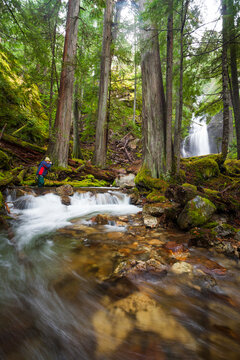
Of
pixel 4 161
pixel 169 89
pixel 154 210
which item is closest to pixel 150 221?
pixel 154 210

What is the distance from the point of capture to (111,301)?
6.15ft

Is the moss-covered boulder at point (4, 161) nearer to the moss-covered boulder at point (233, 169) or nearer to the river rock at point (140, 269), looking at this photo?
the river rock at point (140, 269)

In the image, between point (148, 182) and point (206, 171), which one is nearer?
point (148, 182)

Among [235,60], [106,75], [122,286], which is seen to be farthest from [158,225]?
[106,75]

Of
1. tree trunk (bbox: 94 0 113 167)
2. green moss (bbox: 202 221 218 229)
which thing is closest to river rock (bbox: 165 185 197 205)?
green moss (bbox: 202 221 218 229)

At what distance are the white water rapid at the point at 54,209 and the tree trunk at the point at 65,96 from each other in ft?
9.58

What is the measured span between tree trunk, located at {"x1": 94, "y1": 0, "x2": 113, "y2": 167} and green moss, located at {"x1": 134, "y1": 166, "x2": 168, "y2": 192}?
4.90 metres

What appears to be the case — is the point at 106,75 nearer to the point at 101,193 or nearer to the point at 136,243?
the point at 101,193

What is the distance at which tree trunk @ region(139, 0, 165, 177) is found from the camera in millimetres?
6629

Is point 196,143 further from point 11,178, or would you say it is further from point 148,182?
point 11,178

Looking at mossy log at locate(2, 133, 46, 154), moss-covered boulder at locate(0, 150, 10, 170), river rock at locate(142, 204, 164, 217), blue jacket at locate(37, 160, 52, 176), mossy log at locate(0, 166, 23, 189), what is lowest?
river rock at locate(142, 204, 164, 217)

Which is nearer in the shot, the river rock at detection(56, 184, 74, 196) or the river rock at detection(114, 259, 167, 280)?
the river rock at detection(114, 259, 167, 280)

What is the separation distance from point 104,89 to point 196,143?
1488 cm

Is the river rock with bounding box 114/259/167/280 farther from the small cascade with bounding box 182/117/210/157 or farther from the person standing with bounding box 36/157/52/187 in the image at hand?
the small cascade with bounding box 182/117/210/157
